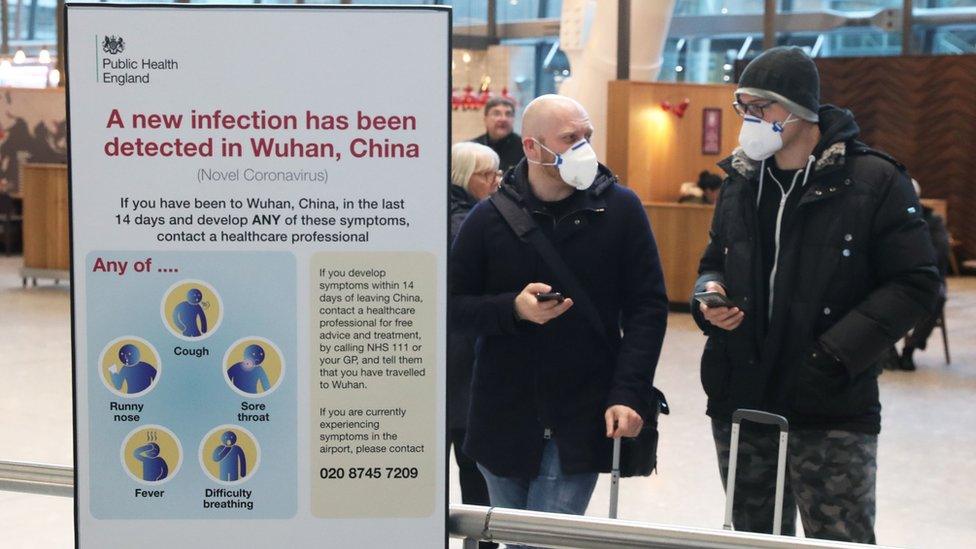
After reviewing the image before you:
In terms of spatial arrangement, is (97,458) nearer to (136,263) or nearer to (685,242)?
(136,263)

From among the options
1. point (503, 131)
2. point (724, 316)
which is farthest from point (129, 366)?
point (503, 131)

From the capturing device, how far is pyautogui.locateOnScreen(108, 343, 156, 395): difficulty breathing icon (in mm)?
1685

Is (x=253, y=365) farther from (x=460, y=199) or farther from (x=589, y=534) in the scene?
(x=460, y=199)

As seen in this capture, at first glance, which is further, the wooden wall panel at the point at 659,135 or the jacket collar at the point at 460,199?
the wooden wall panel at the point at 659,135

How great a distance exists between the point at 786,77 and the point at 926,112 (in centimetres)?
1401

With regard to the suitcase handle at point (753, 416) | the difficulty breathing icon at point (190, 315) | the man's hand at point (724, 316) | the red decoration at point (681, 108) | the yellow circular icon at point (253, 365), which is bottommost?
the suitcase handle at point (753, 416)

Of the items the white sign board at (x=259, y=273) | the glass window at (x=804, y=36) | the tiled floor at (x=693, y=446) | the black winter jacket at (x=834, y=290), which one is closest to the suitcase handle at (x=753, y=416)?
the black winter jacket at (x=834, y=290)

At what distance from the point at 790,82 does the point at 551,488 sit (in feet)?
3.43

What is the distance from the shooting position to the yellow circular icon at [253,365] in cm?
169

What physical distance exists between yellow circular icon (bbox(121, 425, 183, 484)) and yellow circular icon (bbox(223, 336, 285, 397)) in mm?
122

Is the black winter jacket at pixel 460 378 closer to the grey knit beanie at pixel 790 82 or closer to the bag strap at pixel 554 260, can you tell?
the bag strap at pixel 554 260

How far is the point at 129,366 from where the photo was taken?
1688mm

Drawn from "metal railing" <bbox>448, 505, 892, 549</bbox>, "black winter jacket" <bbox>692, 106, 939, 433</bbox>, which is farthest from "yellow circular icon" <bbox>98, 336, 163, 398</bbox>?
"black winter jacket" <bbox>692, 106, 939, 433</bbox>

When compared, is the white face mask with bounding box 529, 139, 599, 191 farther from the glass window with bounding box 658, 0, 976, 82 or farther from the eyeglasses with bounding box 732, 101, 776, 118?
the glass window with bounding box 658, 0, 976, 82
